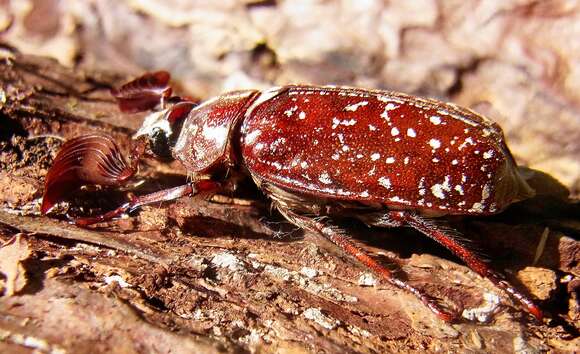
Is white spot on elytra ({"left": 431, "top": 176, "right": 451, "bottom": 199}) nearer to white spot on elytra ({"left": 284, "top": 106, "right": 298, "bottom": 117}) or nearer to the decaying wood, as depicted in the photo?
the decaying wood

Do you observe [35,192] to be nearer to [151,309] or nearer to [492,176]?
[151,309]

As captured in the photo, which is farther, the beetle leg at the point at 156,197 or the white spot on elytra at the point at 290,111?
the white spot on elytra at the point at 290,111

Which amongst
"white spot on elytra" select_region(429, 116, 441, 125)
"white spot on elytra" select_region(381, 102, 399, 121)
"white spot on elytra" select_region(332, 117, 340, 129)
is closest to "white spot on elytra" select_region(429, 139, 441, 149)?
"white spot on elytra" select_region(429, 116, 441, 125)

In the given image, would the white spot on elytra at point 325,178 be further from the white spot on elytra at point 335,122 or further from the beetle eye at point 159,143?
the beetle eye at point 159,143

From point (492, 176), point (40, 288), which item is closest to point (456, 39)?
point (492, 176)

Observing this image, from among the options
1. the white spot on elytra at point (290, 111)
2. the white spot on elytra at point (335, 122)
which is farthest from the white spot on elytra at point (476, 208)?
the white spot on elytra at point (290, 111)
